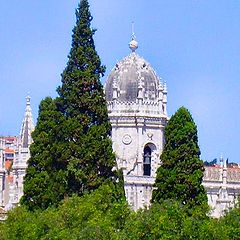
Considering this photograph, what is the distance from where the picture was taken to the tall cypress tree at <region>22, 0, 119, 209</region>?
6050 centimetres

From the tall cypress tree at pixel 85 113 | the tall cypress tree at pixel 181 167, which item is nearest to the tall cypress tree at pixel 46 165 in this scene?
the tall cypress tree at pixel 85 113

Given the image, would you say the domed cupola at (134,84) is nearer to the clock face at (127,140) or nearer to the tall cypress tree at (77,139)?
the clock face at (127,140)

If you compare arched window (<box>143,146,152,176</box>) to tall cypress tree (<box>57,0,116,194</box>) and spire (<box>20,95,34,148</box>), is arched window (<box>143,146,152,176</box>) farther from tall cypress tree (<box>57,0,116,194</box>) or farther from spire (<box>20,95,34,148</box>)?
tall cypress tree (<box>57,0,116,194</box>)

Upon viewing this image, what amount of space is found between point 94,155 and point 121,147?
96.7ft

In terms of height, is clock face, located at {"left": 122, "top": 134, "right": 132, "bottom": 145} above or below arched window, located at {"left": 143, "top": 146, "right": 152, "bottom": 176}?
above

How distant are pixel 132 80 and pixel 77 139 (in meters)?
29.8

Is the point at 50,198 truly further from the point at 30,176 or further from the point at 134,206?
the point at 134,206

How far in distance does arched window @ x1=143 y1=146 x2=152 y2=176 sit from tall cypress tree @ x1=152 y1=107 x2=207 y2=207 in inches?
1093

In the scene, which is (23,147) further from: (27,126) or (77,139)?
(77,139)

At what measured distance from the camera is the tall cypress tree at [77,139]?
6050 centimetres

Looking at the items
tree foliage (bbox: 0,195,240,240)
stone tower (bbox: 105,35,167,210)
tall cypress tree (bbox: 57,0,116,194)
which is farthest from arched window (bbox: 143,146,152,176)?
tree foliage (bbox: 0,195,240,240)

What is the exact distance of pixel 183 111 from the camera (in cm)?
6212

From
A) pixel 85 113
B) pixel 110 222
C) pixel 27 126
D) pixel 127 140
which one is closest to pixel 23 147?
pixel 27 126

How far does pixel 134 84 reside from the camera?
9075cm
